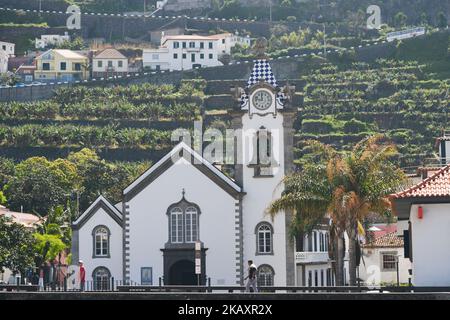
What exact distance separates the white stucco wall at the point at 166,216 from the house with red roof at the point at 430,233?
906 inches

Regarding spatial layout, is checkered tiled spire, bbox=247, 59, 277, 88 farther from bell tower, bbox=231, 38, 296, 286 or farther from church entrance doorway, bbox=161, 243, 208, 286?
church entrance doorway, bbox=161, 243, 208, 286

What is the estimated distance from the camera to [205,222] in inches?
3147

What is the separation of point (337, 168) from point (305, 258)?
12076 mm

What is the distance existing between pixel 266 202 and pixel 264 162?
198 cm

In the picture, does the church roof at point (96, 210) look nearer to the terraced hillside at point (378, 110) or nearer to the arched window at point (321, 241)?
the arched window at point (321, 241)

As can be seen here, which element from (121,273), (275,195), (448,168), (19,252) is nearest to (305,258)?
(275,195)

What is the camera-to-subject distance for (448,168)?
59188mm

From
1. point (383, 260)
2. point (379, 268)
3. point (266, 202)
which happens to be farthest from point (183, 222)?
point (383, 260)

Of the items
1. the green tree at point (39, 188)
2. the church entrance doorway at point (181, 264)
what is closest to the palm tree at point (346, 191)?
the church entrance doorway at point (181, 264)

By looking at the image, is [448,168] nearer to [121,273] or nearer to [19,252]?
[121,273]

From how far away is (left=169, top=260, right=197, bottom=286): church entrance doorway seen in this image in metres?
79.6
